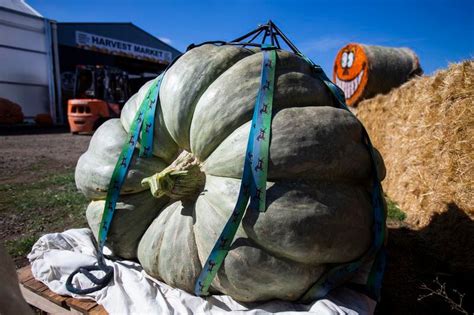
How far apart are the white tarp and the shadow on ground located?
708 mm

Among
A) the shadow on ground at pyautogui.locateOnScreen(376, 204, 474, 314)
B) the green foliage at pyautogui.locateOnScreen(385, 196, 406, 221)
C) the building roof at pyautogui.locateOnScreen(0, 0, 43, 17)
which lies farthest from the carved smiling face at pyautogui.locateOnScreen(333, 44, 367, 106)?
the building roof at pyautogui.locateOnScreen(0, 0, 43, 17)

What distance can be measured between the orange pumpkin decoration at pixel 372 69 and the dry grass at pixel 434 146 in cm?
155

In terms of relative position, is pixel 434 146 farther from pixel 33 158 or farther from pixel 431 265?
pixel 33 158

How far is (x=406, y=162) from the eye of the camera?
4.16 metres

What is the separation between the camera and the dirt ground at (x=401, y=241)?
2.36m

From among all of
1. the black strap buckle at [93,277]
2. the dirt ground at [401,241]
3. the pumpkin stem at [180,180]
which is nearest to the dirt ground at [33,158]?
the dirt ground at [401,241]

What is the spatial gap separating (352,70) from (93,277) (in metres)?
6.05

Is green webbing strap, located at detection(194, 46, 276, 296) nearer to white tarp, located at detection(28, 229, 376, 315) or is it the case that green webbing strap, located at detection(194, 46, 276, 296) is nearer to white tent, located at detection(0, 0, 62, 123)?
white tarp, located at detection(28, 229, 376, 315)

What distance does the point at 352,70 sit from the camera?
669 cm

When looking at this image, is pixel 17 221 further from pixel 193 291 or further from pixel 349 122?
pixel 349 122

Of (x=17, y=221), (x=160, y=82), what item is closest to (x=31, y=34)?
(x=17, y=221)

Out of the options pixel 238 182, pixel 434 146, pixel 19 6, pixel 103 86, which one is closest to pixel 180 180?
pixel 238 182

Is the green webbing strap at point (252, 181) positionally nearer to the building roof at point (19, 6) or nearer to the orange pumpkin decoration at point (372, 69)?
the orange pumpkin decoration at point (372, 69)

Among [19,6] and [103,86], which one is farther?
[19,6]
